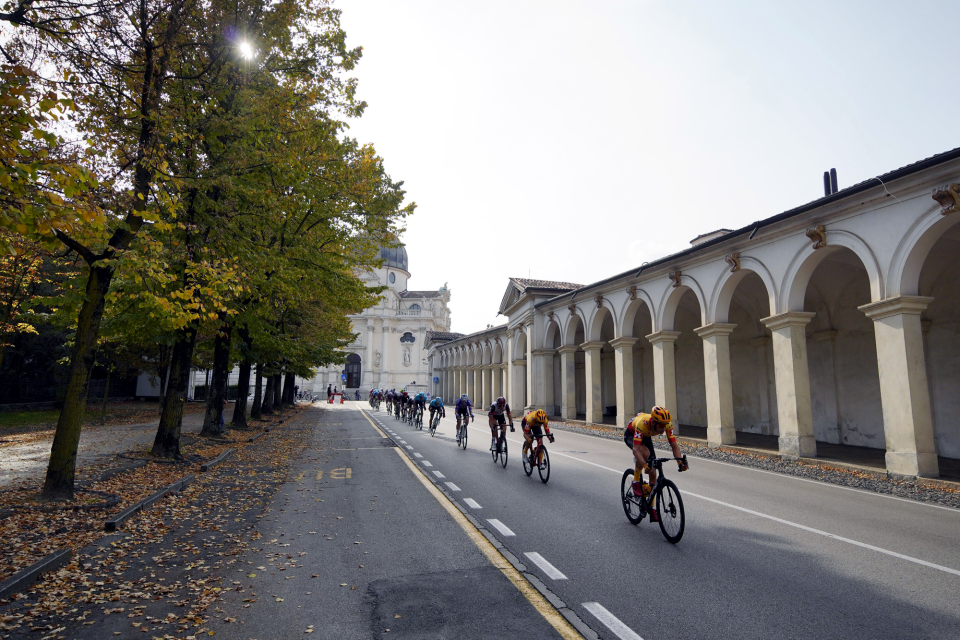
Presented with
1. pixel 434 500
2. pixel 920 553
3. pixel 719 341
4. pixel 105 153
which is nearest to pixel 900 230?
pixel 719 341

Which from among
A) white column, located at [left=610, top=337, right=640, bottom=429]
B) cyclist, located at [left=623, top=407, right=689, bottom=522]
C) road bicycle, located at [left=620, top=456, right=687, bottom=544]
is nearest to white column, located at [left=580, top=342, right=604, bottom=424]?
white column, located at [left=610, top=337, right=640, bottom=429]

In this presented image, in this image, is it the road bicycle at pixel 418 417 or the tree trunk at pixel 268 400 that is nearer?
the road bicycle at pixel 418 417

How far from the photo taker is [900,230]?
1173 centimetres

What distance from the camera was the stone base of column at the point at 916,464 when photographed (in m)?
10.9

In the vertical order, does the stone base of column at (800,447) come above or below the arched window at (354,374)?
below

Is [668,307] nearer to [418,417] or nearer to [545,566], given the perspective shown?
[418,417]

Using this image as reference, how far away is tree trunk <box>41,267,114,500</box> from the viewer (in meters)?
7.79

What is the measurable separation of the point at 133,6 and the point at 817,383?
21211 millimetres

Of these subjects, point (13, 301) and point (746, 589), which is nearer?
point (746, 589)

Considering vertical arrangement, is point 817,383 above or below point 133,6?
below

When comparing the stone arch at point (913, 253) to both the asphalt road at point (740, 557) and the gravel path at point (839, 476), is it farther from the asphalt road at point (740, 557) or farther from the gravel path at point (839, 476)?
the asphalt road at point (740, 557)

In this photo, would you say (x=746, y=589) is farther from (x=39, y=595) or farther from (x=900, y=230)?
(x=900, y=230)

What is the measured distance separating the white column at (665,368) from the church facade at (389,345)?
63.7m

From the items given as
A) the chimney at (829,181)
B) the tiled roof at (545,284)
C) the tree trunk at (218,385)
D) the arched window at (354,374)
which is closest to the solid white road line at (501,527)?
the tree trunk at (218,385)
